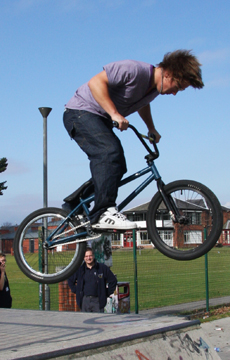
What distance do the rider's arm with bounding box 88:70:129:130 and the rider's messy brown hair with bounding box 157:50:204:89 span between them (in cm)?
63

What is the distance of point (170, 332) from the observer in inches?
201

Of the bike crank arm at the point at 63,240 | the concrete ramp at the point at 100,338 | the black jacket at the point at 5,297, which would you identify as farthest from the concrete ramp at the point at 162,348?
the black jacket at the point at 5,297

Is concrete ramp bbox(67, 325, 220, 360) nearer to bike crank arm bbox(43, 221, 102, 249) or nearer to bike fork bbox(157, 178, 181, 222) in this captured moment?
bike crank arm bbox(43, 221, 102, 249)

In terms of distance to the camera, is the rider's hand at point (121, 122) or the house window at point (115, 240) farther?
the house window at point (115, 240)

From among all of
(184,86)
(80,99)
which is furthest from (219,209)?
(80,99)

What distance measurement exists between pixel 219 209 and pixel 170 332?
5.70 ft

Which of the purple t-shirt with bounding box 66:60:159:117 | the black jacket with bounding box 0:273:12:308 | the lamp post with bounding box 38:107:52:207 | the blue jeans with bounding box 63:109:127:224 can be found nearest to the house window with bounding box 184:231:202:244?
the blue jeans with bounding box 63:109:127:224

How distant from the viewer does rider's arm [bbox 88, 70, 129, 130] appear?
13.2 ft

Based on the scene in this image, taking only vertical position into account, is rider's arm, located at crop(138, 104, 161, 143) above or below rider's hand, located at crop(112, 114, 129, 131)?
above

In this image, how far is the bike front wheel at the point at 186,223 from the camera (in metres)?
4.21

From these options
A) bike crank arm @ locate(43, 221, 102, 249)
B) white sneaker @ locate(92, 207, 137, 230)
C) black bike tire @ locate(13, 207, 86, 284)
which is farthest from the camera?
black bike tire @ locate(13, 207, 86, 284)

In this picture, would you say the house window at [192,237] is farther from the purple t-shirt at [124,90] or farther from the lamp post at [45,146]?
the lamp post at [45,146]

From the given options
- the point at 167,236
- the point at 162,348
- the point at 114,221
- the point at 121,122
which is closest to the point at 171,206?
the point at 167,236

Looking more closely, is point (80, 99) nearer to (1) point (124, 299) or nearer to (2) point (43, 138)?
(2) point (43, 138)
